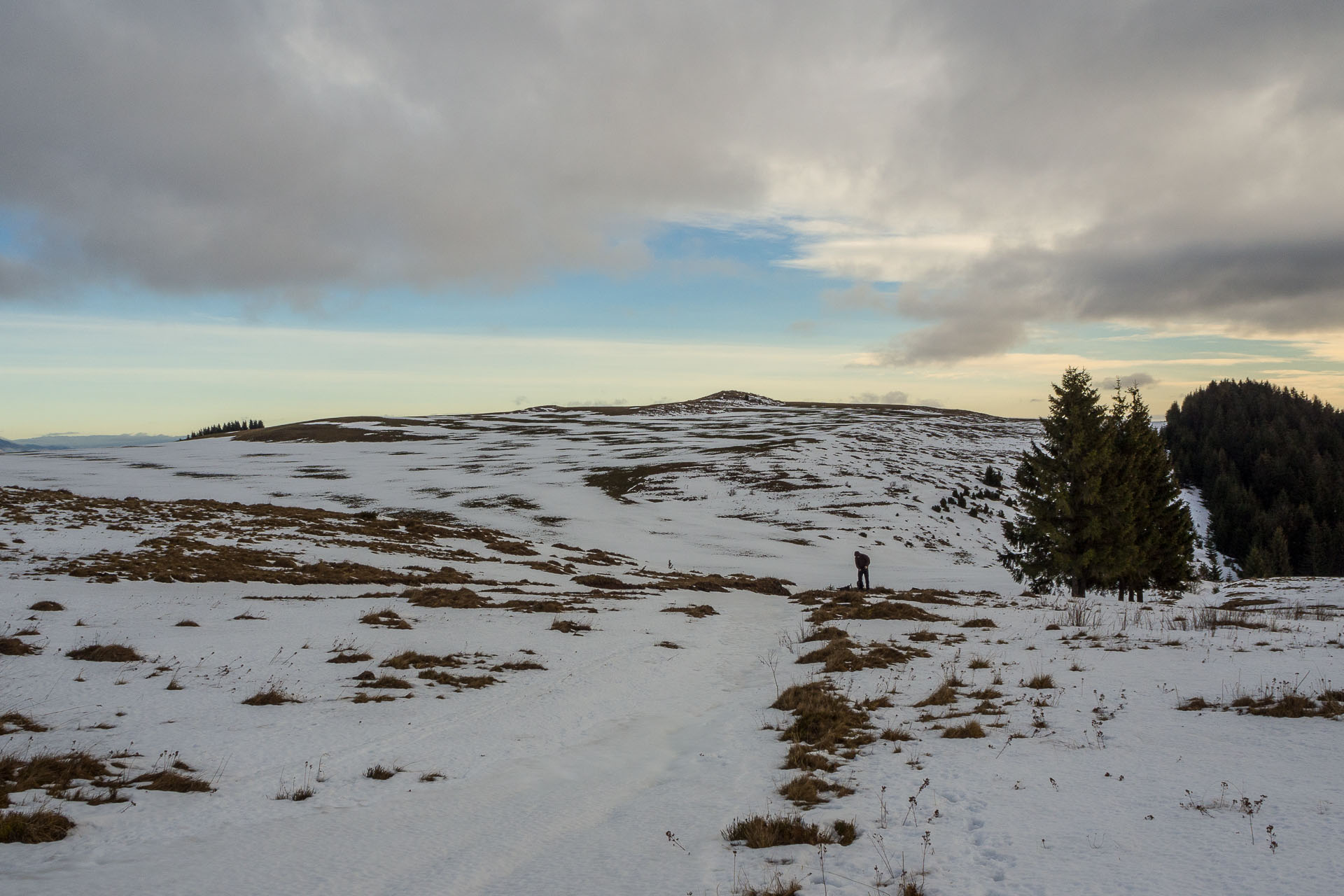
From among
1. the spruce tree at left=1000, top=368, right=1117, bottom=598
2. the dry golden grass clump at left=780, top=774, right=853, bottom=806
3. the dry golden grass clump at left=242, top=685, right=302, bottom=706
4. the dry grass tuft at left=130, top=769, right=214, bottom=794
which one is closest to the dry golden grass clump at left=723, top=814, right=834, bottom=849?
the dry golden grass clump at left=780, top=774, right=853, bottom=806

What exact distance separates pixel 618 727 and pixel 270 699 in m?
6.12

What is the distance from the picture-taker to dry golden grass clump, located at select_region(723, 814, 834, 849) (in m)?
6.83

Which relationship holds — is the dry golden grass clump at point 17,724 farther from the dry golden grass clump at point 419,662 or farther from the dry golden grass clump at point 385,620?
the dry golden grass clump at point 385,620

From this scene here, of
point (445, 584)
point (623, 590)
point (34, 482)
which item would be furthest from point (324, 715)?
point (34, 482)

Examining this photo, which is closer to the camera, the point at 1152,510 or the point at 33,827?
the point at 33,827

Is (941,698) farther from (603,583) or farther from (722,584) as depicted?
(722,584)

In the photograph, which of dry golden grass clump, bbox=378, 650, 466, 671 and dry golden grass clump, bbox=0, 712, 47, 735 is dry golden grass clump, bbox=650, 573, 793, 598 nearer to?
dry golden grass clump, bbox=378, 650, 466, 671

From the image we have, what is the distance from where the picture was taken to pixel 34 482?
213ft

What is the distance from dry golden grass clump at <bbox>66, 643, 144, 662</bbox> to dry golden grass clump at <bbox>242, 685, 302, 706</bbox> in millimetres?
3713

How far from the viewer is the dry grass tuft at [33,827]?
21.1 feet

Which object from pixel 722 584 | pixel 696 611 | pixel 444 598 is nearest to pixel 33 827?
pixel 444 598

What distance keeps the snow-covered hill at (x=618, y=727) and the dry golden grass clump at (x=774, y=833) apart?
133mm

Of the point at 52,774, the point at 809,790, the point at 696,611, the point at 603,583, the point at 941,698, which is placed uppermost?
the point at 52,774

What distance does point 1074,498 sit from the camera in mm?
33469
